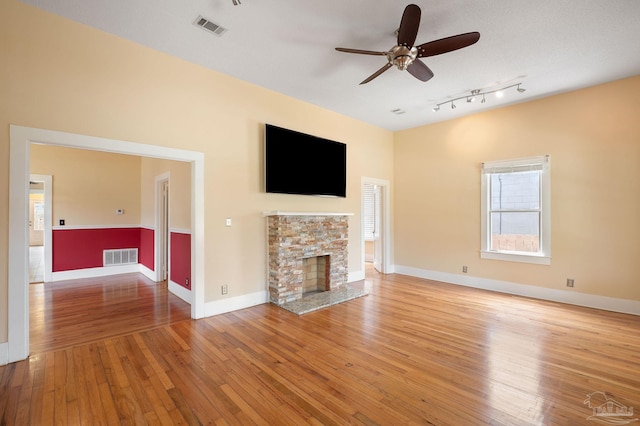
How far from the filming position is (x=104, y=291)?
4.97m

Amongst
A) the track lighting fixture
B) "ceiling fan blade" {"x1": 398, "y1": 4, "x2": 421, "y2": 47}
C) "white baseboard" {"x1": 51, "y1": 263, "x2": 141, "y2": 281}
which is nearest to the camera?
"ceiling fan blade" {"x1": 398, "y1": 4, "x2": 421, "y2": 47}

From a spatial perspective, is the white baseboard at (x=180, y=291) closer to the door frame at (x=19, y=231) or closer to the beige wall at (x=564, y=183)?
the door frame at (x=19, y=231)

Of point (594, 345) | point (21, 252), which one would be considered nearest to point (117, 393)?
point (21, 252)

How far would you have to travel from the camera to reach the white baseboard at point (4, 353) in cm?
256

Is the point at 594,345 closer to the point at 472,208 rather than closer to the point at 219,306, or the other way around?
the point at 472,208

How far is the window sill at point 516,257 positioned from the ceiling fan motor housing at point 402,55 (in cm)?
402

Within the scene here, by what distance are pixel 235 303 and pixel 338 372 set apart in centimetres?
212

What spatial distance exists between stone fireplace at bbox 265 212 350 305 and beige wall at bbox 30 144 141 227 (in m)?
4.36

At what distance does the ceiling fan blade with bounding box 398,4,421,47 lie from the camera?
2234mm

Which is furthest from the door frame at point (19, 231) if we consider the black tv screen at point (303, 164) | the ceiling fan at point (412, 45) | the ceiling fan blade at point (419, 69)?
the ceiling fan blade at point (419, 69)

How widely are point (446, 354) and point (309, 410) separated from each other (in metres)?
1.56

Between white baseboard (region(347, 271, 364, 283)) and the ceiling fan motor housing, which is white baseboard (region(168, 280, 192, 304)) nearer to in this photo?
white baseboard (region(347, 271, 364, 283))

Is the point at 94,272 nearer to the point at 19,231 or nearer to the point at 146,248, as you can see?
the point at 146,248

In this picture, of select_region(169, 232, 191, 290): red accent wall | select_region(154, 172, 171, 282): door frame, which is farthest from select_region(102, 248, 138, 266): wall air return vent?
select_region(169, 232, 191, 290): red accent wall
